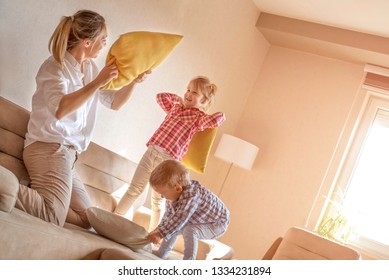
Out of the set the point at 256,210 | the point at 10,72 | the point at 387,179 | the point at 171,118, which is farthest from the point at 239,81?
the point at 10,72

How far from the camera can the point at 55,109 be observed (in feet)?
8.68

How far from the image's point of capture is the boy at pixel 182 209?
2814mm

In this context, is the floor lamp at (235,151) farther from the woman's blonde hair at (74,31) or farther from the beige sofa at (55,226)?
the woman's blonde hair at (74,31)

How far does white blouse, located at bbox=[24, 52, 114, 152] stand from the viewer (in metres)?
2.61

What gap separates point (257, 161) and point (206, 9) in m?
1.76

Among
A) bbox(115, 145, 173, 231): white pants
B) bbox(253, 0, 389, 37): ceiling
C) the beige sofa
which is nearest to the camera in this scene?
the beige sofa

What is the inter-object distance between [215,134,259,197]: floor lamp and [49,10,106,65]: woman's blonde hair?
9.24 feet

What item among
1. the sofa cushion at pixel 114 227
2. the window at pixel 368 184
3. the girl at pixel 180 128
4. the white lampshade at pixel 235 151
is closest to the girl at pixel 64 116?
the sofa cushion at pixel 114 227

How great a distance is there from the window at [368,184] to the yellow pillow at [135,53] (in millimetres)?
2935

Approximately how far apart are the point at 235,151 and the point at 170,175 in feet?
8.62

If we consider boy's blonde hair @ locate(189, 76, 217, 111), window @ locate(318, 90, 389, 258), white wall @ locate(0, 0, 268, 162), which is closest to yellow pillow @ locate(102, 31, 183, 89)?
white wall @ locate(0, 0, 268, 162)

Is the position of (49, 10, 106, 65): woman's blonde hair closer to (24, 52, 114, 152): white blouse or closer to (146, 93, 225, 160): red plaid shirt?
(24, 52, 114, 152): white blouse

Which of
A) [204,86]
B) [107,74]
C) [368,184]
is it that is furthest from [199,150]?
[368,184]

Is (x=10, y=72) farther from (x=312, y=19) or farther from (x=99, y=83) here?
(x=312, y=19)
